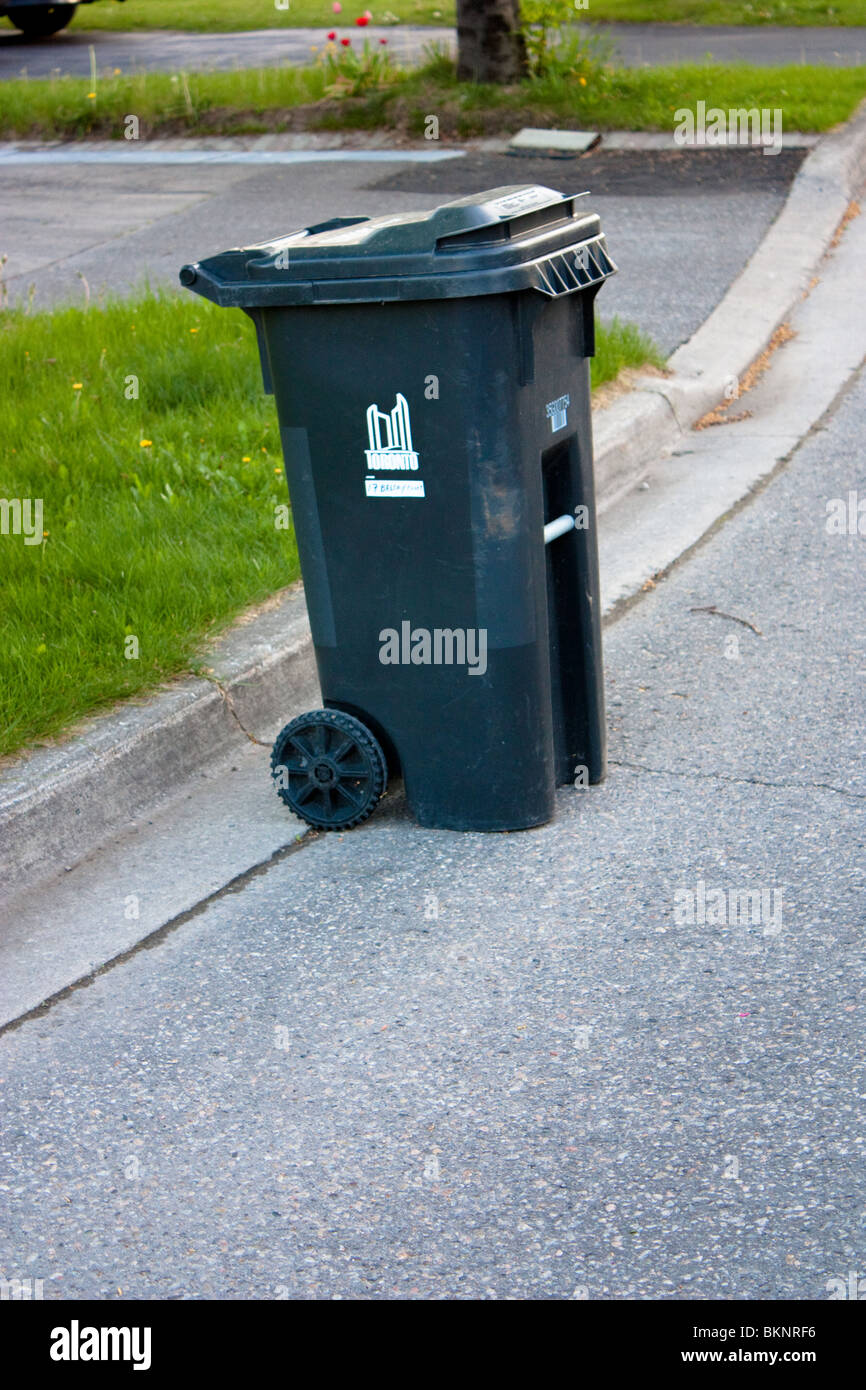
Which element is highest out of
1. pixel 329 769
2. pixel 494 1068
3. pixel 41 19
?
pixel 41 19

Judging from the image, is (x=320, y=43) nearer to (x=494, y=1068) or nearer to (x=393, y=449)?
(x=393, y=449)

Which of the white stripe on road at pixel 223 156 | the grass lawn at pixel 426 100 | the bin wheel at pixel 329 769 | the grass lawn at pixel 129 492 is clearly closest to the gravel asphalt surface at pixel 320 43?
the grass lawn at pixel 426 100

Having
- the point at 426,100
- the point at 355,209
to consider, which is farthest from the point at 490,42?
the point at 355,209

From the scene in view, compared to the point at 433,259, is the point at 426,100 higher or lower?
lower

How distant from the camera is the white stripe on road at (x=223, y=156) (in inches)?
465

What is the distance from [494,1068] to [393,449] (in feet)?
4.79

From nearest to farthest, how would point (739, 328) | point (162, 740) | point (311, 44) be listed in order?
1. point (162, 740)
2. point (739, 328)
3. point (311, 44)

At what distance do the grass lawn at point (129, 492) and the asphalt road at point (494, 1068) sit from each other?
0.90 metres

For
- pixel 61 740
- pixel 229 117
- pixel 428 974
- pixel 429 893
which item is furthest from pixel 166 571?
pixel 229 117

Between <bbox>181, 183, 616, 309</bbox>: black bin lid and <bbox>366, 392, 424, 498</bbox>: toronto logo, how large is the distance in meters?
0.27

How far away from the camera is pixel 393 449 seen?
3469mm

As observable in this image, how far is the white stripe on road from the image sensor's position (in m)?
11.8

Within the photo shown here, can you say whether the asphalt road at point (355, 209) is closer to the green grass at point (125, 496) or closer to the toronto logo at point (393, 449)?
the green grass at point (125, 496)

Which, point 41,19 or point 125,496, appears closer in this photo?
point 125,496
